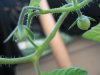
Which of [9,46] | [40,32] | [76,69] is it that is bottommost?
[76,69]

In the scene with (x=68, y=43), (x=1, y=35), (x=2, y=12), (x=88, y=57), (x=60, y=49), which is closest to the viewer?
(x=60, y=49)

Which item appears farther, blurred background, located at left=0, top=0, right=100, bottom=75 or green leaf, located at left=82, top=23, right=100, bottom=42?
blurred background, located at left=0, top=0, right=100, bottom=75

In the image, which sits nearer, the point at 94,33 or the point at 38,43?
the point at 94,33

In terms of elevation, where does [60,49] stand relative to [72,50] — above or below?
below

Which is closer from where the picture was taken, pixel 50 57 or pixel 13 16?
pixel 13 16

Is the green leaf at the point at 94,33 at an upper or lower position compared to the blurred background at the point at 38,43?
lower

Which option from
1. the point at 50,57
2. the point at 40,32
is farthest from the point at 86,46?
the point at 40,32

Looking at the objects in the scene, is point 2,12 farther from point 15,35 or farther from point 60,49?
point 15,35

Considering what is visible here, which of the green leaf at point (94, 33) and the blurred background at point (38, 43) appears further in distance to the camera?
the blurred background at point (38, 43)

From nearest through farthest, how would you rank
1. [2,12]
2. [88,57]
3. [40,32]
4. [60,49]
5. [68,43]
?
[60,49] → [2,12] → [40,32] → [68,43] → [88,57]

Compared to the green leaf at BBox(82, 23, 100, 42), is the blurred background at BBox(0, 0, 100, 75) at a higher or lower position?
higher

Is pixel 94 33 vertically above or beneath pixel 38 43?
beneath
